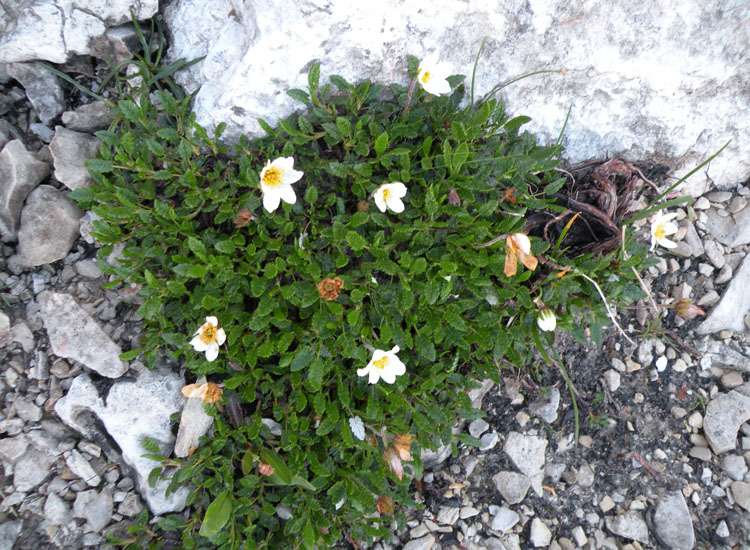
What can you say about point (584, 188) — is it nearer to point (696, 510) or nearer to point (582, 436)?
point (582, 436)

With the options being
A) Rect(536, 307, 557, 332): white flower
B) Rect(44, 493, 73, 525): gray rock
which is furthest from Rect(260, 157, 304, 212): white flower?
Rect(44, 493, 73, 525): gray rock

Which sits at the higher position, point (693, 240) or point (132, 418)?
point (693, 240)

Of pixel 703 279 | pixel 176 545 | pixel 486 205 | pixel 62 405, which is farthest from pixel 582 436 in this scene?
pixel 62 405

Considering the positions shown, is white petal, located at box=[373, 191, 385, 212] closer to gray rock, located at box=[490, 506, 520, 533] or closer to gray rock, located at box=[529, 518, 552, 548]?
gray rock, located at box=[490, 506, 520, 533]

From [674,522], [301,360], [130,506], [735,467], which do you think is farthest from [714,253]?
[130,506]

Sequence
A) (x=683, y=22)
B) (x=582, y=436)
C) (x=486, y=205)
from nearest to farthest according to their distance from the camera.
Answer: (x=486, y=205), (x=683, y=22), (x=582, y=436)

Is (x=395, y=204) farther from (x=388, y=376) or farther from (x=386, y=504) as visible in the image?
(x=386, y=504)

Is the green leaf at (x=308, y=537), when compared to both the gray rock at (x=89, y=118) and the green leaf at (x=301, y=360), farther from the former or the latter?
the gray rock at (x=89, y=118)
